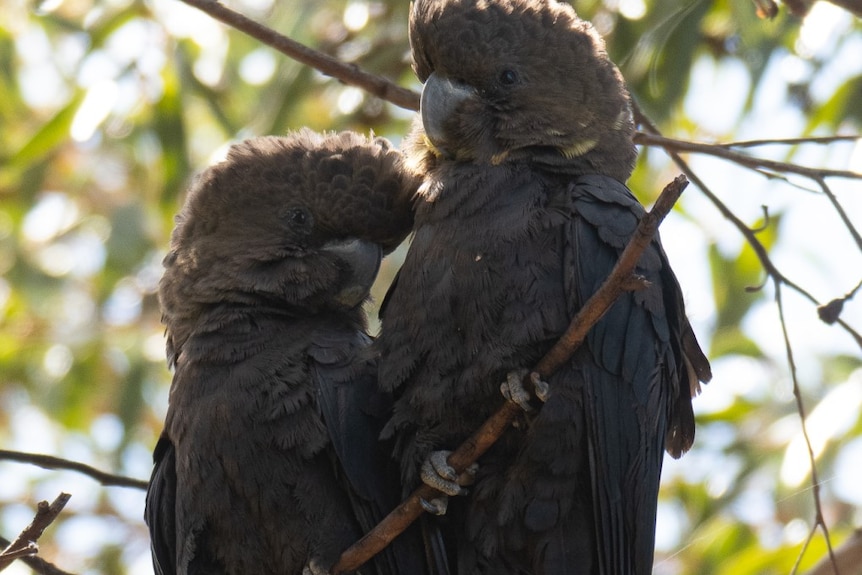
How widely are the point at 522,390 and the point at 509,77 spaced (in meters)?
1.00

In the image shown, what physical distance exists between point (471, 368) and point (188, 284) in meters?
1.09

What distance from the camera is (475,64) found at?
3266 millimetres

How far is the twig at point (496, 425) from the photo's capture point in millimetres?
2439

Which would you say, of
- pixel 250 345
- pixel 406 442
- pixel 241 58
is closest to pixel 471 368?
pixel 406 442

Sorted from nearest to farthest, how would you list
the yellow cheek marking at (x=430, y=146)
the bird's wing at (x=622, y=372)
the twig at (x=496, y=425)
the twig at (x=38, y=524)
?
the twig at (x=38, y=524) < the twig at (x=496, y=425) < the bird's wing at (x=622, y=372) < the yellow cheek marking at (x=430, y=146)

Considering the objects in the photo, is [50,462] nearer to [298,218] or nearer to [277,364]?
[277,364]

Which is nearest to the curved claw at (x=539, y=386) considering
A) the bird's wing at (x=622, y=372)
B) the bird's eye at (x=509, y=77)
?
the bird's wing at (x=622, y=372)

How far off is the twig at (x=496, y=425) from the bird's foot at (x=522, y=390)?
17 millimetres

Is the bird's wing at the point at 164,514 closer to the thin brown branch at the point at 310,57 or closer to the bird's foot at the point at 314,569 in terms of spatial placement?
the bird's foot at the point at 314,569

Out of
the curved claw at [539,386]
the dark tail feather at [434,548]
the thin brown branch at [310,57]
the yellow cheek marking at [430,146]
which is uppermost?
the thin brown branch at [310,57]

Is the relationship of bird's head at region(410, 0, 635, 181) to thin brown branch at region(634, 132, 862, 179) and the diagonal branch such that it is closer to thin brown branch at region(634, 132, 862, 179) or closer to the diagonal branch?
thin brown branch at region(634, 132, 862, 179)

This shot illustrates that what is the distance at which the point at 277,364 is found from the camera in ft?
10.4

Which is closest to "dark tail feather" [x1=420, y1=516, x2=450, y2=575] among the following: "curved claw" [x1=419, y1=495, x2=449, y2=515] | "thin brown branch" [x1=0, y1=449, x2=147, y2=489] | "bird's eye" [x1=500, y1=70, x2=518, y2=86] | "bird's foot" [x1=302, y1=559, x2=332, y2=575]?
"curved claw" [x1=419, y1=495, x2=449, y2=515]

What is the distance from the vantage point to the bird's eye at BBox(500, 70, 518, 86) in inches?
128
